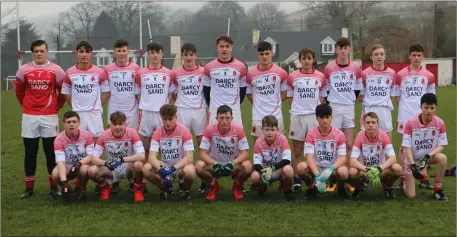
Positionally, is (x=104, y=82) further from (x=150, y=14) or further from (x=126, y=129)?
(x=150, y=14)

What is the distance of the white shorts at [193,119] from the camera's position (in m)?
6.82

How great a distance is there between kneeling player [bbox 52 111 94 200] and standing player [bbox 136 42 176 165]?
81 centimetres

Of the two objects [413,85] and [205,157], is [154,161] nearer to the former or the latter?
[205,157]

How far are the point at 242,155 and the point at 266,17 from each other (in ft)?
123

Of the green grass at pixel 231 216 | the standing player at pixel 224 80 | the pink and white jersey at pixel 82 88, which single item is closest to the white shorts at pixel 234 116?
the standing player at pixel 224 80

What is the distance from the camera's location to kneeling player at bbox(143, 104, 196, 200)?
5938mm

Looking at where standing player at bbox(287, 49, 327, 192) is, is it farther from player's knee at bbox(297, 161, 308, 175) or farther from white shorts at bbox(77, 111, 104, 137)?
white shorts at bbox(77, 111, 104, 137)

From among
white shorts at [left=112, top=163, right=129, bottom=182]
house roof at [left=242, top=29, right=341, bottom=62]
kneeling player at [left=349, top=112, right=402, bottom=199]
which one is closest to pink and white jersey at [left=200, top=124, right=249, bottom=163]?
white shorts at [left=112, top=163, right=129, bottom=182]

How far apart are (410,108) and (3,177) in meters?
5.94

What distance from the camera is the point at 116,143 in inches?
243

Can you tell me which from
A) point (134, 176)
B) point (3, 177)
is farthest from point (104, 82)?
point (3, 177)

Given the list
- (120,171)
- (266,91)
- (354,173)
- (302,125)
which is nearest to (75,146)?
(120,171)

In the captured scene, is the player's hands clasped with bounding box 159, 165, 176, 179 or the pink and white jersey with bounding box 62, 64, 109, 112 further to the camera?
the pink and white jersey with bounding box 62, 64, 109, 112

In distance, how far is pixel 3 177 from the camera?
→ 7.69 meters
